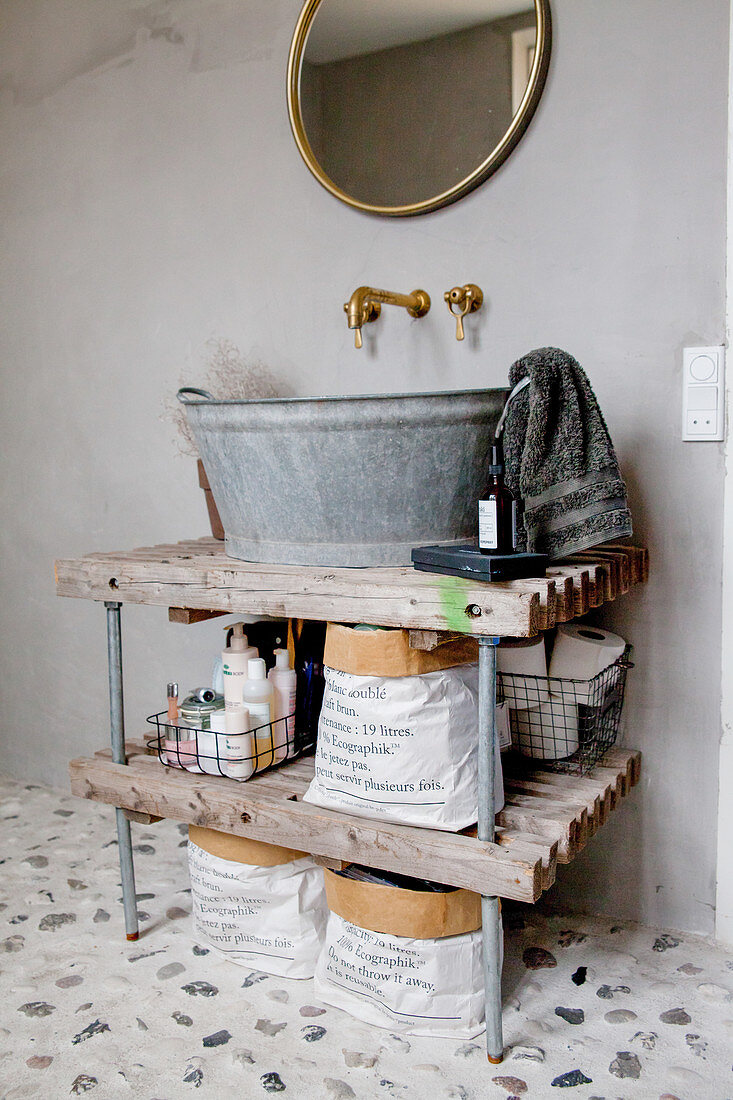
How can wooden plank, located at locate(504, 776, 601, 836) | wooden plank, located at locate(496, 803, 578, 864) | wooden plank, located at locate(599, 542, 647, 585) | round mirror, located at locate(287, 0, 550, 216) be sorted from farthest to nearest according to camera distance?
round mirror, located at locate(287, 0, 550, 216)
wooden plank, located at locate(599, 542, 647, 585)
wooden plank, located at locate(504, 776, 601, 836)
wooden plank, located at locate(496, 803, 578, 864)

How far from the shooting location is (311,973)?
4.97 feet

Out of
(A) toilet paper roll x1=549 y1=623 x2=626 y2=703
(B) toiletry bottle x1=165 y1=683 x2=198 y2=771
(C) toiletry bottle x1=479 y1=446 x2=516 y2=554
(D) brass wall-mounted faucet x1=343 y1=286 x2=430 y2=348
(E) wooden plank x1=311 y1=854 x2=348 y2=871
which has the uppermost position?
(D) brass wall-mounted faucet x1=343 y1=286 x2=430 y2=348

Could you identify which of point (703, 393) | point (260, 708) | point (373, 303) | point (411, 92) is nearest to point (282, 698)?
point (260, 708)

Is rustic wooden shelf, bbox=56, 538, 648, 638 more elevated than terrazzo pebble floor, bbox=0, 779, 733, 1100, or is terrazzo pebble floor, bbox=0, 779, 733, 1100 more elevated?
rustic wooden shelf, bbox=56, 538, 648, 638

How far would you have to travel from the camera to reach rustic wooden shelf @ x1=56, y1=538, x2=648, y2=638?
118 centimetres

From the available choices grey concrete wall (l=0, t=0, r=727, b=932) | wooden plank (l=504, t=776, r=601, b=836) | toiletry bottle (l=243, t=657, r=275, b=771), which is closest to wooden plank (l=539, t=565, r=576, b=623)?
wooden plank (l=504, t=776, r=601, b=836)

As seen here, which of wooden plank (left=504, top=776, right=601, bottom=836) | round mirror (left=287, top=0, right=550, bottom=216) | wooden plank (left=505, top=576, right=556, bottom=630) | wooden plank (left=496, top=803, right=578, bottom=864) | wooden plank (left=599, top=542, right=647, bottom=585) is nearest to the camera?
wooden plank (left=505, top=576, right=556, bottom=630)

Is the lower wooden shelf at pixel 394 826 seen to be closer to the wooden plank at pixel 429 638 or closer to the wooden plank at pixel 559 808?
the wooden plank at pixel 559 808

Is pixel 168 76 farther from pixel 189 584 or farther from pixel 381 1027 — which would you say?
pixel 381 1027

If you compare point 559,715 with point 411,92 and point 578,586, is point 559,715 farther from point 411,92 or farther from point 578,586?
point 411,92

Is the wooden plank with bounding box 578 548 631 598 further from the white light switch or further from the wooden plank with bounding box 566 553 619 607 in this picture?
the white light switch

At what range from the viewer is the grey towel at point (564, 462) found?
4.24 ft

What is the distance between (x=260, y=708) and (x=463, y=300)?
2.68 ft

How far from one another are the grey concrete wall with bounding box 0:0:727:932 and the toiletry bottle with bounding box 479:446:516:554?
45 centimetres
